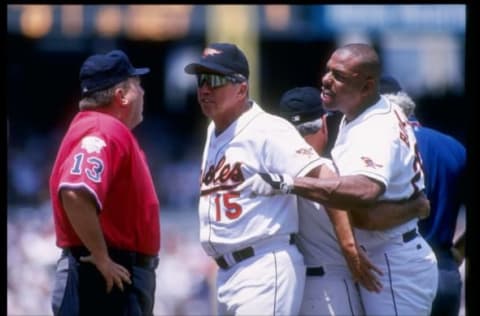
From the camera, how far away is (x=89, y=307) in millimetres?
4180

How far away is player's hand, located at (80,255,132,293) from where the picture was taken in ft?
13.5

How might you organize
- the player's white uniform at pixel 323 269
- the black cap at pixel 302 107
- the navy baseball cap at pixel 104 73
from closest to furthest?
the player's white uniform at pixel 323 269
the navy baseball cap at pixel 104 73
the black cap at pixel 302 107

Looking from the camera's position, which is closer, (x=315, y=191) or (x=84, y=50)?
(x=315, y=191)

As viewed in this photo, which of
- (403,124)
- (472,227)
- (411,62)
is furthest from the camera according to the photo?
(411,62)

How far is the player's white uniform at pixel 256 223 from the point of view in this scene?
400 cm

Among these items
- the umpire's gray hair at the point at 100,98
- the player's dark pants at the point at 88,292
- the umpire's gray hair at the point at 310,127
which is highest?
the umpire's gray hair at the point at 100,98

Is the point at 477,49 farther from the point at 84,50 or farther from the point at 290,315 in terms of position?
the point at 84,50

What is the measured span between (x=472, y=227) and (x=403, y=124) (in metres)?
0.88

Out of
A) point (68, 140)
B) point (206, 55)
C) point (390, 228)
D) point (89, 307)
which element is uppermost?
point (206, 55)

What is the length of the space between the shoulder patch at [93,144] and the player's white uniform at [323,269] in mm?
704

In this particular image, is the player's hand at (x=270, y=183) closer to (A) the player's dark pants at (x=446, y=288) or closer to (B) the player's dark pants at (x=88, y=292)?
(B) the player's dark pants at (x=88, y=292)

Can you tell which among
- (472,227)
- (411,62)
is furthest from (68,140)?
(411,62)

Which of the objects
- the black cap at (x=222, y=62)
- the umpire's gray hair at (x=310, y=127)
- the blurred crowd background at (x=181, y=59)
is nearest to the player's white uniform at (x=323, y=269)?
the umpire's gray hair at (x=310, y=127)

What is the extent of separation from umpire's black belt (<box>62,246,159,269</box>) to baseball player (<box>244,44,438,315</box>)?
57cm
